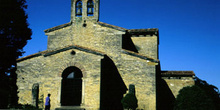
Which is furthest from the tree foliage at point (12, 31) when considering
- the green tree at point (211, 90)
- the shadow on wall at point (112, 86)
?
the green tree at point (211, 90)

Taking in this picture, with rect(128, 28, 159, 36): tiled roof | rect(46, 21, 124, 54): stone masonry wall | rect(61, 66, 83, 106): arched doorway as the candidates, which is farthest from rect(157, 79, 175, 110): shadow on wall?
rect(61, 66, 83, 106): arched doorway

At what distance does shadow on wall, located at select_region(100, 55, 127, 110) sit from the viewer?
16.5m

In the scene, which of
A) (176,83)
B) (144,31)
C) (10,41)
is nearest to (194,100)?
(176,83)

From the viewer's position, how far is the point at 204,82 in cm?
2281

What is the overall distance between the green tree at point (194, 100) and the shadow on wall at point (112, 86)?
4.35 m

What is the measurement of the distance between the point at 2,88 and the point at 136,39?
12.4 meters

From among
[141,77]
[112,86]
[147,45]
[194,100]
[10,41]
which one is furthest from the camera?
[147,45]

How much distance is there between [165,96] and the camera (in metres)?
20.4

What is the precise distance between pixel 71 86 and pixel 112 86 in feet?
10.5

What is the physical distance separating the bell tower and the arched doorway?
5195mm

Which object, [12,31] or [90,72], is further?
[12,31]

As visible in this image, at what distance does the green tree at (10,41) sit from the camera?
17.4 m

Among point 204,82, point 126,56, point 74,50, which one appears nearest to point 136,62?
point 126,56

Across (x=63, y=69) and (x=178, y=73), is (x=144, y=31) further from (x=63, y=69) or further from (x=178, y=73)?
(x=63, y=69)
